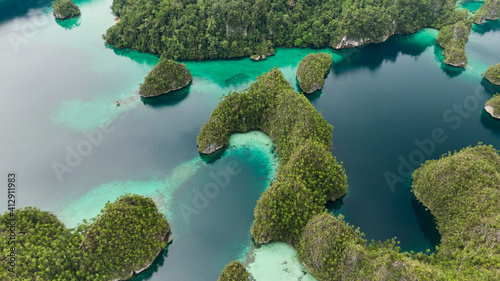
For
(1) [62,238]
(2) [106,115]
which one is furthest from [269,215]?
(2) [106,115]

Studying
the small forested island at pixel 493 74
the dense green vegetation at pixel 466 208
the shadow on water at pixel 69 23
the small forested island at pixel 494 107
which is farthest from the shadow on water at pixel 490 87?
the shadow on water at pixel 69 23

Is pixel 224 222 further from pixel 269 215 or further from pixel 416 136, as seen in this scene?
pixel 416 136

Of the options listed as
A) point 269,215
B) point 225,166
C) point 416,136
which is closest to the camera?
point 269,215

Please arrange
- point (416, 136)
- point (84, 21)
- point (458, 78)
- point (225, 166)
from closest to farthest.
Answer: point (225, 166)
point (416, 136)
point (458, 78)
point (84, 21)

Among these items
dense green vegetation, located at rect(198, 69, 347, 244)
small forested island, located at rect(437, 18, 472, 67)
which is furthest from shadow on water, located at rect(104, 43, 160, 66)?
small forested island, located at rect(437, 18, 472, 67)

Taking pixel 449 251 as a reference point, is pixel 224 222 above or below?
below

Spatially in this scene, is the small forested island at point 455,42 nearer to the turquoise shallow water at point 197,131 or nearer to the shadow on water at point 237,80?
the turquoise shallow water at point 197,131

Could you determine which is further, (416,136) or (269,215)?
(416,136)
